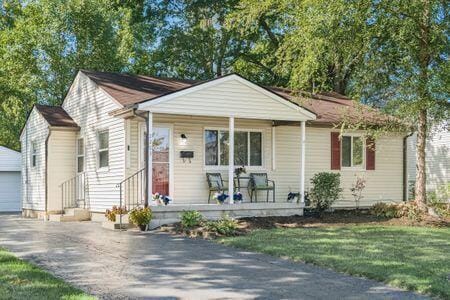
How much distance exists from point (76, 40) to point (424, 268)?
→ 827 inches

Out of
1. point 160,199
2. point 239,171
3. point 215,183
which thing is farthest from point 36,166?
point 239,171

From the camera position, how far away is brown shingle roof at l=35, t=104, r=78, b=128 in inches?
736

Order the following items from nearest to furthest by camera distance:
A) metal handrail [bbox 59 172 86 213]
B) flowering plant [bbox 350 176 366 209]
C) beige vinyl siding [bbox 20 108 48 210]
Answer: flowering plant [bbox 350 176 366 209] < metal handrail [bbox 59 172 86 213] < beige vinyl siding [bbox 20 108 48 210]

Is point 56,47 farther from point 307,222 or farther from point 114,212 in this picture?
point 307,222

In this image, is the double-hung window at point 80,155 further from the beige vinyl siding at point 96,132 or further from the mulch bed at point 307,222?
the mulch bed at point 307,222

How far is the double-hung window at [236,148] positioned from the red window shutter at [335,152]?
8.60 ft

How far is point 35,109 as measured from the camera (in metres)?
20.0

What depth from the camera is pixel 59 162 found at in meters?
18.8

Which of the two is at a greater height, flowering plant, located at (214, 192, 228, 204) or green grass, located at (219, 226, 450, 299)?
flowering plant, located at (214, 192, 228, 204)

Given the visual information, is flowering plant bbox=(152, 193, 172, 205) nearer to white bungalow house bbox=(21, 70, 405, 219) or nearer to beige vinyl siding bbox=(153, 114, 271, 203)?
white bungalow house bbox=(21, 70, 405, 219)

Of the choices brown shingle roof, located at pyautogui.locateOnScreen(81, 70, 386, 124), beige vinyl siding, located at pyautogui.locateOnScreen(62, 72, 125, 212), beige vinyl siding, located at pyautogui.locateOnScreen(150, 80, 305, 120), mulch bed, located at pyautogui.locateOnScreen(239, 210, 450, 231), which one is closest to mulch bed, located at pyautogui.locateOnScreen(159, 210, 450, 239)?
mulch bed, located at pyautogui.locateOnScreen(239, 210, 450, 231)

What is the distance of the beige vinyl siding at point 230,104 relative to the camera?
14.6 metres

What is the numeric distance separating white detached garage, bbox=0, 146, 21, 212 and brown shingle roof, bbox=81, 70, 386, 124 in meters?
10.8

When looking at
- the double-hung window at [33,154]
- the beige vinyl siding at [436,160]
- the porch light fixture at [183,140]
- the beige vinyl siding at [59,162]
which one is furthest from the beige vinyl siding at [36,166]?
the beige vinyl siding at [436,160]
